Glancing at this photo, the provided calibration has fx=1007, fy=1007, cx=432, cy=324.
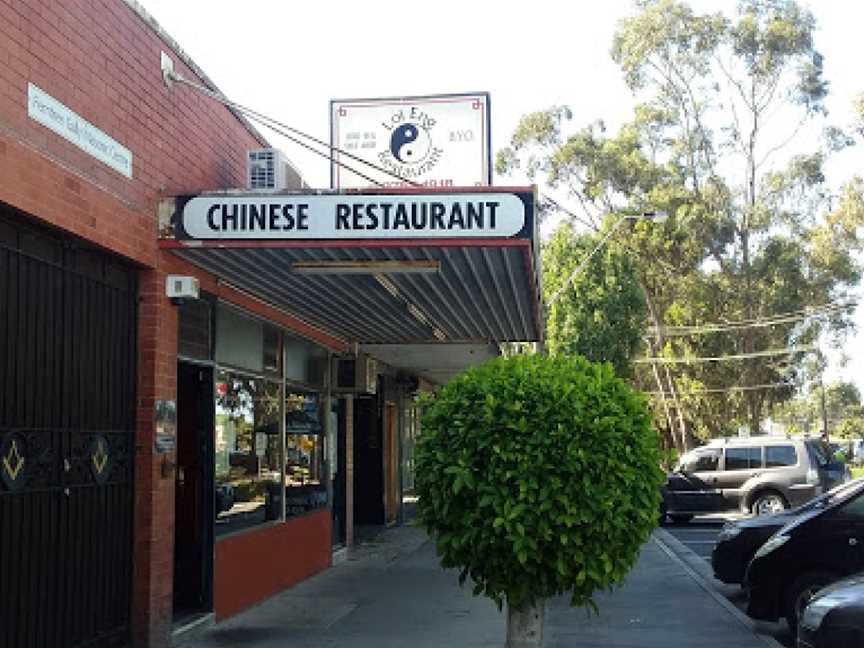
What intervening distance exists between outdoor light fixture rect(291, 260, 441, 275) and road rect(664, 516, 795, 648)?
Result: 4.55m

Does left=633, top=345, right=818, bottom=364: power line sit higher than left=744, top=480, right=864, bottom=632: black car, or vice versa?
left=633, top=345, right=818, bottom=364: power line

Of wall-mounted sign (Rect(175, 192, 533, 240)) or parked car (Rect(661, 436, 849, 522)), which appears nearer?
wall-mounted sign (Rect(175, 192, 533, 240))

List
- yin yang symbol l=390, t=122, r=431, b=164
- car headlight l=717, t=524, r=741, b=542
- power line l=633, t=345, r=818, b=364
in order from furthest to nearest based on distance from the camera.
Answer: power line l=633, t=345, r=818, b=364
yin yang symbol l=390, t=122, r=431, b=164
car headlight l=717, t=524, r=741, b=542

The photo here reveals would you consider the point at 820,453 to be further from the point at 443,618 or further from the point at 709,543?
the point at 443,618

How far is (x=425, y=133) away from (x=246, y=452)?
524 cm

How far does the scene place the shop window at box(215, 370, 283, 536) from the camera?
941cm

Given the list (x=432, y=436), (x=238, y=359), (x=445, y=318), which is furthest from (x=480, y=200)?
(x=445, y=318)

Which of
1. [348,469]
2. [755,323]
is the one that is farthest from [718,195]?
[348,469]

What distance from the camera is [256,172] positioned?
955 cm

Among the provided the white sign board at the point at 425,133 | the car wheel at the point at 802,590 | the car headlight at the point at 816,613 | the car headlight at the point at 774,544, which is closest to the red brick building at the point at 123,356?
the white sign board at the point at 425,133

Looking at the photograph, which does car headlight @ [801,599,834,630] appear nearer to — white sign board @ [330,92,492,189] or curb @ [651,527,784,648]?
curb @ [651,527,784,648]

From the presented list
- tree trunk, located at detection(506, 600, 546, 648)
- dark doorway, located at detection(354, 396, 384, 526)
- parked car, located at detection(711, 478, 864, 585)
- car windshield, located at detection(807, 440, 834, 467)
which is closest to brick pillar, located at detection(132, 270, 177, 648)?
tree trunk, located at detection(506, 600, 546, 648)

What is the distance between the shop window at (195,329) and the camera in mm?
8469

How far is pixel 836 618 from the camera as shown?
18.5 ft
